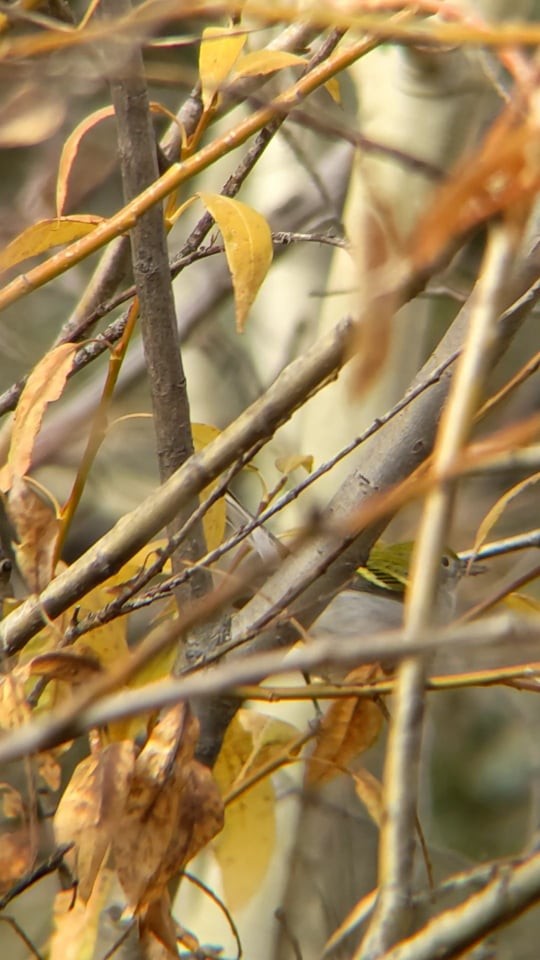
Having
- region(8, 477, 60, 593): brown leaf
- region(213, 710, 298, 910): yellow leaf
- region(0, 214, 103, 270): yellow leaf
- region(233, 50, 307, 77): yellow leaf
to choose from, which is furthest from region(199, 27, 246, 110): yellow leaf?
region(213, 710, 298, 910): yellow leaf

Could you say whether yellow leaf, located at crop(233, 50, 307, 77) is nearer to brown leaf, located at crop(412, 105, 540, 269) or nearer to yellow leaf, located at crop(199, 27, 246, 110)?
yellow leaf, located at crop(199, 27, 246, 110)

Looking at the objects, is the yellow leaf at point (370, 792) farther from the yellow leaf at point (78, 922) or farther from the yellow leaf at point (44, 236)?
the yellow leaf at point (44, 236)

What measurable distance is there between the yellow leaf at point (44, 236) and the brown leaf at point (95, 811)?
330mm

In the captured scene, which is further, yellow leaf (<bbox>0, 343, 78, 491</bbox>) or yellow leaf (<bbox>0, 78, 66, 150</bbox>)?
yellow leaf (<bbox>0, 78, 66, 150</bbox>)

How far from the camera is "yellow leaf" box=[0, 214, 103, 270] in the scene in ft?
2.52

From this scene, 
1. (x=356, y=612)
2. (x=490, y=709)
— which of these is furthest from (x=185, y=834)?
(x=490, y=709)

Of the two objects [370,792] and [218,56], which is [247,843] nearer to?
[370,792]

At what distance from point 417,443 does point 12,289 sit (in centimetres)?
31

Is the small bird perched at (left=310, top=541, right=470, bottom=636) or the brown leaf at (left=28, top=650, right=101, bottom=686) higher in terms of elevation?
the brown leaf at (left=28, top=650, right=101, bottom=686)

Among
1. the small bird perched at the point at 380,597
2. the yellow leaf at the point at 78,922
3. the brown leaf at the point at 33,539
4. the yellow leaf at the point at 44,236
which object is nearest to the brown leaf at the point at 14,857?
the yellow leaf at the point at 78,922

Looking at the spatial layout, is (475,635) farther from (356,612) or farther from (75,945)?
(356,612)

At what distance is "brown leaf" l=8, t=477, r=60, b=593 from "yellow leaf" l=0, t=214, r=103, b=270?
151 millimetres

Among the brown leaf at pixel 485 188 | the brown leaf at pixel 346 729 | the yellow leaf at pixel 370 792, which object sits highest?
the brown leaf at pixel 485 188

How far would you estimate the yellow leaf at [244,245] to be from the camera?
70 centimetres
